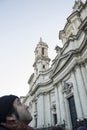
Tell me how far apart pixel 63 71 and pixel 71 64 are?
2.47 metres

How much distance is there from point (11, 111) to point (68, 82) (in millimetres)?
21131

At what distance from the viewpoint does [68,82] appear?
21922 millimetres

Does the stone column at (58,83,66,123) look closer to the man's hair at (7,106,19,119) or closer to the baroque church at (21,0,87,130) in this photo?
the baroque church at (21,0,87,130)

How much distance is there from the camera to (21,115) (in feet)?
3.82

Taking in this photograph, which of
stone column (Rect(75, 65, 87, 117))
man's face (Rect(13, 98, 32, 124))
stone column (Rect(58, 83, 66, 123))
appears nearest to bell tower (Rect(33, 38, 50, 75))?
stone column (Rect(58, 83, 66, 123))

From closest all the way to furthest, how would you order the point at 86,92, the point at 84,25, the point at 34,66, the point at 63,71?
1. the point at 86,92
2. the point at 84,25
3. the point at 63,71
4. the point at 34,66

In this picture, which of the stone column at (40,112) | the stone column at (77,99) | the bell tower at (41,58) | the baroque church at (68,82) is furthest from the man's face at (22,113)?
the bell tower at (41,58)

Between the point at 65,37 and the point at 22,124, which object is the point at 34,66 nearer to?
the point at 65,37

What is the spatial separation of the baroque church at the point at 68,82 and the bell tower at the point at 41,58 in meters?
0.63

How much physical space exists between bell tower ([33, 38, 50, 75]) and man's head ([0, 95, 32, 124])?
31.1m

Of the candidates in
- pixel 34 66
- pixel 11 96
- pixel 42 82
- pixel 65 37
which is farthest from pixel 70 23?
pixel 11 96

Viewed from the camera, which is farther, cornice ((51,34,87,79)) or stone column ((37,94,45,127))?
stone column ((37,94,45,127))

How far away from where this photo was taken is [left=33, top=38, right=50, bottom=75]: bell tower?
33031 mm

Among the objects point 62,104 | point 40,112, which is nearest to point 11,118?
point 62,104
